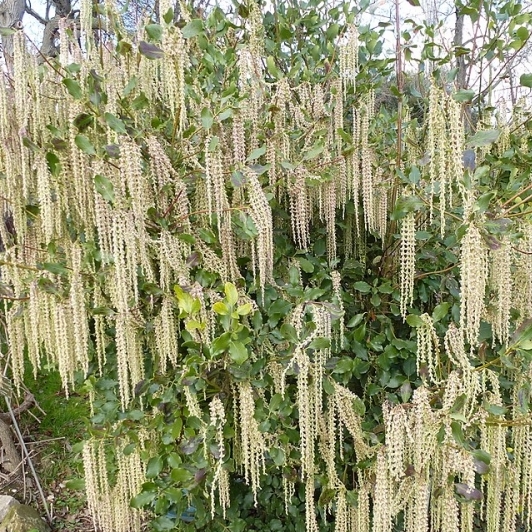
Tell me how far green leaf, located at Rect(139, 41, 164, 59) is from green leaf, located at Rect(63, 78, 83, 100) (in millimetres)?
258

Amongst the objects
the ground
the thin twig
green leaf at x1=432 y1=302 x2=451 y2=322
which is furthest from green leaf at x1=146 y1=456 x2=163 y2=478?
the thin twig

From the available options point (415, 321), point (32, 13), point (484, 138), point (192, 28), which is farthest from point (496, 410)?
point (32, 13)

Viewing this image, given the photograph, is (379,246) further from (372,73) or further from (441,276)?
(372,73)

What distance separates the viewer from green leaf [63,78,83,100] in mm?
1562

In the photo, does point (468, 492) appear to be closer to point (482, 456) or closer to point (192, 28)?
point (482, 456)

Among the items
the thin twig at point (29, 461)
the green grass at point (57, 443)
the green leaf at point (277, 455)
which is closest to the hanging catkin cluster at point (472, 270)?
the green leaf at point (277, 455)

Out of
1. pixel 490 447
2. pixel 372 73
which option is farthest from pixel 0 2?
pixel 490 447

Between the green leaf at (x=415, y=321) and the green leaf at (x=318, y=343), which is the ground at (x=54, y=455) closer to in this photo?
the green leaf at (x=318, y=343)

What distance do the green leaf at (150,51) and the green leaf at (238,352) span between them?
954 millimetres

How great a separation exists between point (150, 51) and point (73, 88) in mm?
298

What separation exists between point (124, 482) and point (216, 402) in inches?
Result: 34.6

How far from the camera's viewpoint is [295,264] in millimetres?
2053

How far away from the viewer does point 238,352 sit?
1.51 m

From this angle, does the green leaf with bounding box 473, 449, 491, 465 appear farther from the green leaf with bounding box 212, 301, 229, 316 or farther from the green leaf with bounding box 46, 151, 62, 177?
the green leaf with bounding box 46, 151, 62, 177
